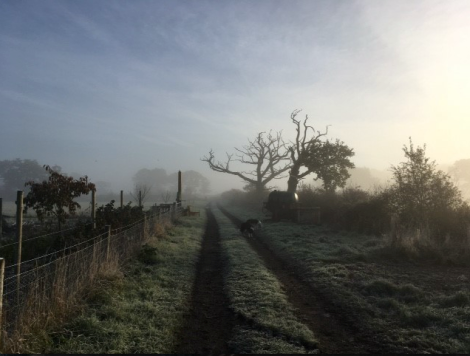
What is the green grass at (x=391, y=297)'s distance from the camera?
19.6 ft

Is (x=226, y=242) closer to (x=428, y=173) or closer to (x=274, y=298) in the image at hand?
(x=274, y=298)

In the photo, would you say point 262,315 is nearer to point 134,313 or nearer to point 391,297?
point 134,313

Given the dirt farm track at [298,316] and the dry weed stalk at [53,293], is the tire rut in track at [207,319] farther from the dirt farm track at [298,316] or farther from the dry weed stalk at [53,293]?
the dry weed stalk at [53,293]

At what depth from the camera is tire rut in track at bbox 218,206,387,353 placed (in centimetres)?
581

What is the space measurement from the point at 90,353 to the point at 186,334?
1653 millimetres

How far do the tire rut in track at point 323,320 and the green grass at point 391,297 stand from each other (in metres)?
0.27

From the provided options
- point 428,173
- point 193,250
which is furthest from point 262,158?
point 193,250

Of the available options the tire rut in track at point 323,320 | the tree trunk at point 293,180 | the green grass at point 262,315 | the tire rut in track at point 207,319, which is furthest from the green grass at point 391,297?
the tree trunk at point 293,180

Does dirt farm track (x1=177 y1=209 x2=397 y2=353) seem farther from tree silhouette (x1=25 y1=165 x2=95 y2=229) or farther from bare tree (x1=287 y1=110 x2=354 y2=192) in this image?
bare tree (x1=287 y1=110 x2=354 y2=192)

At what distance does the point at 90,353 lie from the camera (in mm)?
5309

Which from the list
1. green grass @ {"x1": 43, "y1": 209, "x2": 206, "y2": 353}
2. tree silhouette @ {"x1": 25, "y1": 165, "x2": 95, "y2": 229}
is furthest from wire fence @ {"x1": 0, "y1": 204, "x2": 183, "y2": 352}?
tree silhouette @ {"x1": 25, "y1": 165, "x2": 95, "y2": 229}

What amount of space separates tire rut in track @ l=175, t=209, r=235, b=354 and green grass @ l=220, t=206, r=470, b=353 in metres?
2.47

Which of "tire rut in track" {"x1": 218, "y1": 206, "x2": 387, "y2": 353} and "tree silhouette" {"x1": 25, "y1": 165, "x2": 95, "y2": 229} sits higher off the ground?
"tree silhouette" {"x1": 25, "y1": 165, "x2": 95, "y2": 229}

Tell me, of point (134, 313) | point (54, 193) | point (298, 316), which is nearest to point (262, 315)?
point (298, 316)
